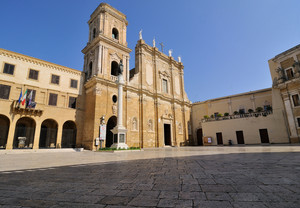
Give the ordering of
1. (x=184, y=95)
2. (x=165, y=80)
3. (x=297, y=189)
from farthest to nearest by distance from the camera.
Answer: (x=184, y=95)
(x=165, y=80)
(x=297, y=189)

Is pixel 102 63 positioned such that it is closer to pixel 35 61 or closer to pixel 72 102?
pixel 72 102

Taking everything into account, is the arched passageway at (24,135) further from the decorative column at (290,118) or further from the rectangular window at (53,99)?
the decorative column at (290,118)

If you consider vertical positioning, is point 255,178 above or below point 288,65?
below

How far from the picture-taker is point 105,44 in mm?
20766

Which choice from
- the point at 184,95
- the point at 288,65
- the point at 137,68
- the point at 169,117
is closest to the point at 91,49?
the point at 137,68

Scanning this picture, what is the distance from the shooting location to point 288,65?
2031 centimetres

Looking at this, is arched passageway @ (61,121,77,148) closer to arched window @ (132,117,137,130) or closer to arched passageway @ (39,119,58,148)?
arched passageway @ (39,119,58,148)

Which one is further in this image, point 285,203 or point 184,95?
point 184,95

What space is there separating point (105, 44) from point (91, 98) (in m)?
7.19

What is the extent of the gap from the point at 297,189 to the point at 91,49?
2357 cm

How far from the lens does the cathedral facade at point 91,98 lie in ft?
53.9

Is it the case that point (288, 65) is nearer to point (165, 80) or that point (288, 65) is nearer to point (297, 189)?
point (165, 80)

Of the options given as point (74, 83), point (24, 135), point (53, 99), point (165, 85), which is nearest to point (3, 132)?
point (24, 135)

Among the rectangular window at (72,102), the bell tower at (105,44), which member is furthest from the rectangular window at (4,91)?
the bell tower at (105,44)
